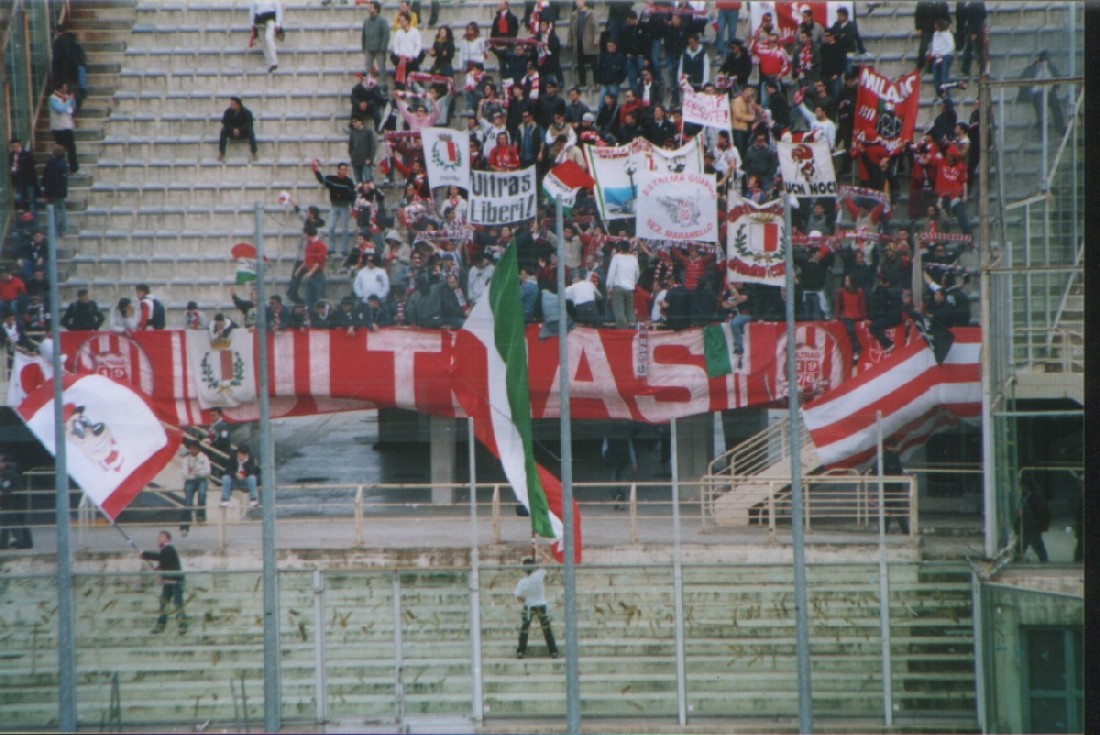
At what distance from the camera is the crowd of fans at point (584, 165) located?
18609 millimetres

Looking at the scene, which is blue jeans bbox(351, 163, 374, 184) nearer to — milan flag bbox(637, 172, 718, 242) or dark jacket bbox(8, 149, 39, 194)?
milan flag bbox(637, 172, 718, 242)

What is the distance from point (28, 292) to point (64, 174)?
2.06 m

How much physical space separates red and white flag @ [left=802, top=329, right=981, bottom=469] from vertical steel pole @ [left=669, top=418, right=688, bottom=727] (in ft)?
5.35

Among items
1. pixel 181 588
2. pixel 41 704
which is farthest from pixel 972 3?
pixel 41 704

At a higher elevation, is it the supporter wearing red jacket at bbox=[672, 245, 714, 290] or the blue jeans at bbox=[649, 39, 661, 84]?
the blue jeans at bbox=[649, 39, 661, 84]

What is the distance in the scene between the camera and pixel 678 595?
57.1ft

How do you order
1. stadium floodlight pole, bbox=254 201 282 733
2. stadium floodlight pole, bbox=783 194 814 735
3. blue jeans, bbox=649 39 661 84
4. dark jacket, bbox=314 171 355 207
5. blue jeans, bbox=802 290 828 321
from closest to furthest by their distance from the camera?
stadium floodlight pole, bbox=783 194 814 735
stadium floodlight pole, bbox=254 201 282 733
blue jeans, bbox=802 290 828 321
dark jacket, bbox=314 171 355 207
blue jeans, bbox=649 39 661 84

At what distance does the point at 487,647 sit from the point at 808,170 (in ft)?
22.1

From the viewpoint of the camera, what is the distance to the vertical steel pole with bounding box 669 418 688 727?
56.3 ft

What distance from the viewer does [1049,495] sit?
17.5m

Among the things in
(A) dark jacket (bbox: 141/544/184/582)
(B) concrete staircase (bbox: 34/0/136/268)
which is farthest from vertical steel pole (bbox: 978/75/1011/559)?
(B) concrete staircase (bbox: 34/0/136/268)

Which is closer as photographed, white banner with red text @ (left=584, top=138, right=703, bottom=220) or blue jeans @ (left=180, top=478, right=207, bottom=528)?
blue jeans @ (left=180, top=478, right=207, bottom=528)

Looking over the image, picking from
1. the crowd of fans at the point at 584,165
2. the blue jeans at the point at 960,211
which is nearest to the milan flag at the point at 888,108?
the crowd of fans at the point at 584,165

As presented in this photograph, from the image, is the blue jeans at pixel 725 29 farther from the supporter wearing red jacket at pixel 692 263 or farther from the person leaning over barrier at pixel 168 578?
the person leaning over barrier at pixel 168 578
